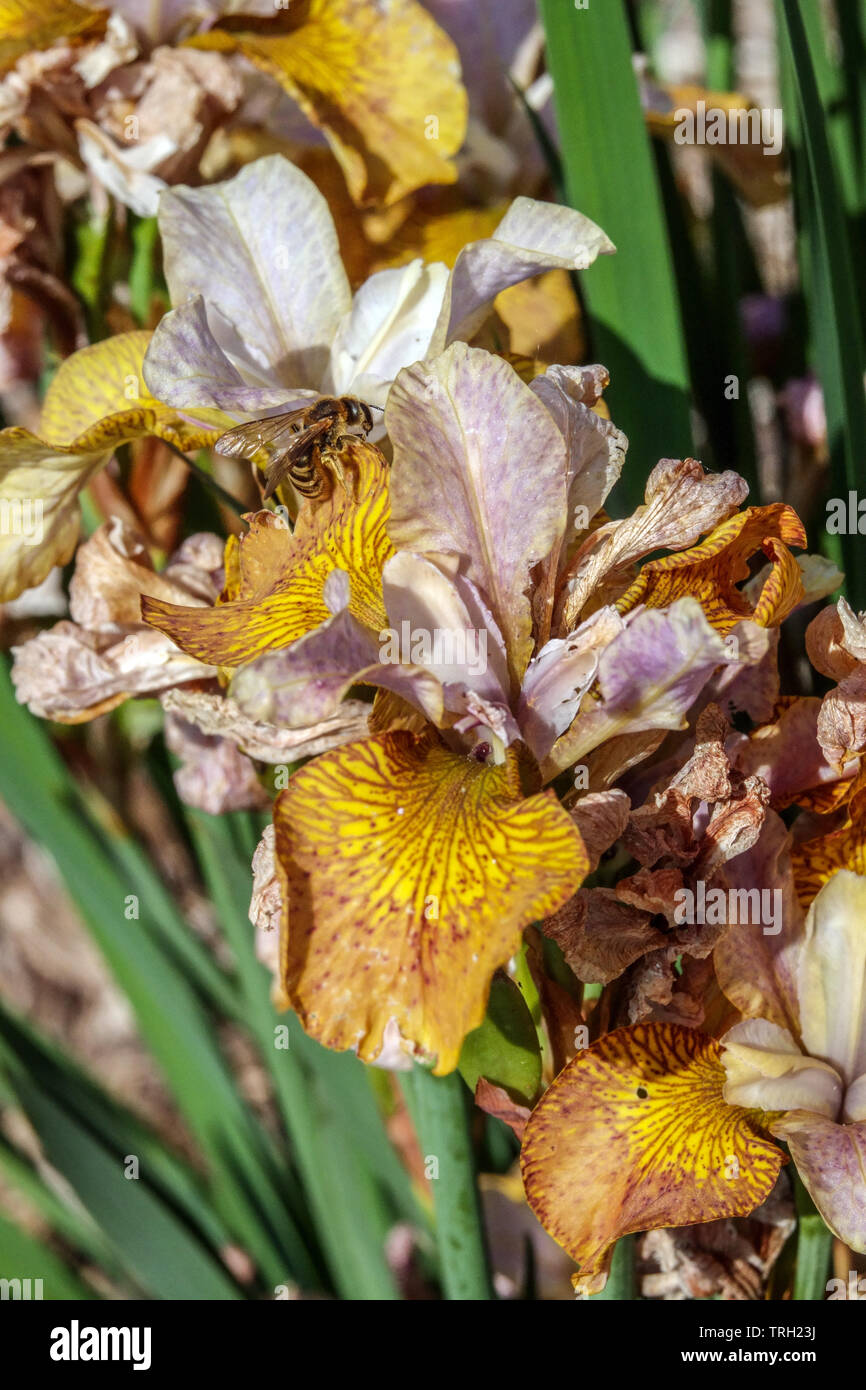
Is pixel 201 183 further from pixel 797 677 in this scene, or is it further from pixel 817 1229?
pixel 817 1229

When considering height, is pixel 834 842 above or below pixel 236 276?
below

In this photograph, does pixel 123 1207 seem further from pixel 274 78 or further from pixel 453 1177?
pixel 274 78

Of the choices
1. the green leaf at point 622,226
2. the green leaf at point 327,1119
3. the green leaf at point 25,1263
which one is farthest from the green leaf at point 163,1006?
the green leaf at point 622,226

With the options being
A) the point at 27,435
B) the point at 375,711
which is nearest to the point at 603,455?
the point at 375,711

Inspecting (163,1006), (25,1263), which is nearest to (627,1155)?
(163,1006)

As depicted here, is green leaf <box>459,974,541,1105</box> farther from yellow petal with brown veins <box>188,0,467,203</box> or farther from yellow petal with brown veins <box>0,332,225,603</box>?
yellow petal with brown veins <box>188,0,467,203</box>

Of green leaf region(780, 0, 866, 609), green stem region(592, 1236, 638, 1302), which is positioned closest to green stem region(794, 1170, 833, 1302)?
green stem region(592, 1236, 638, 1302)
